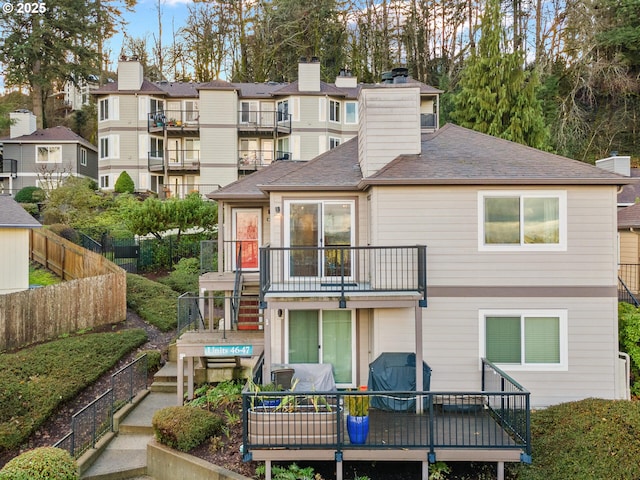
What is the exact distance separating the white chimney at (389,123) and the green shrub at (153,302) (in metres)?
10.1

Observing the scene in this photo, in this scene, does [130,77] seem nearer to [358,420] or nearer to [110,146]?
[110,146]

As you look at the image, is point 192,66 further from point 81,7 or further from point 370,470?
point 370,470

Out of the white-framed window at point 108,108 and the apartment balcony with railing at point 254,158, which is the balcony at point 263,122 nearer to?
the apartment balcony with railing at point 254,158

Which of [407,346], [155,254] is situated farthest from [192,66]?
[407,346]

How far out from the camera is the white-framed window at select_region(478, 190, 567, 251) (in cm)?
1032

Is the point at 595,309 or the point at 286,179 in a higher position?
the point at 286,179

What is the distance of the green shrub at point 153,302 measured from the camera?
17219mm

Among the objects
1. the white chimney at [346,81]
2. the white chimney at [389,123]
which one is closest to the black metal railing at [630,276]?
the white chimney at [389,123]

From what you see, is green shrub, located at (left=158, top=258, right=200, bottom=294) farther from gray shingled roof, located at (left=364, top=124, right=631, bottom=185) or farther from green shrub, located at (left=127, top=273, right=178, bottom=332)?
gray shingled roof, located at (left=364, top=124, right=631, bottom=185)

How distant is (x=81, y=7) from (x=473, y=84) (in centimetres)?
3300

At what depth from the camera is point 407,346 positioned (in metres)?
10.4

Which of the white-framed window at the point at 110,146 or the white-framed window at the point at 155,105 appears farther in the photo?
the white-framed window at the point at 110,146

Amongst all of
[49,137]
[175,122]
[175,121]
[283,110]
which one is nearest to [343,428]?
[283,110]

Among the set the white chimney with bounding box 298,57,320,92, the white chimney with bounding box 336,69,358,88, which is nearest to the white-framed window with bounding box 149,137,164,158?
the white chimney with bounding box 298,57,320,92
